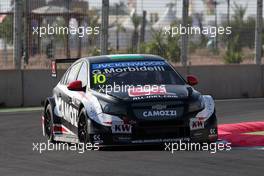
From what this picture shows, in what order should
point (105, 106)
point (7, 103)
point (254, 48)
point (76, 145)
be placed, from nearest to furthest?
point (105, 106), point (76, 145), point (7, 103), point (254, 48)

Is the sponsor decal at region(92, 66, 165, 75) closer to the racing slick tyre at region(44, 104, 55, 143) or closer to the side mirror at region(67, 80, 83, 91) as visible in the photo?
the side mirror at region(67, 80, 83, 91)

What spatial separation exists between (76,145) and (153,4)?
34.7 feet

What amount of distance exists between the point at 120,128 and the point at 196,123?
42.1 inches

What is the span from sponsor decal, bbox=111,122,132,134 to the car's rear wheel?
7.64 ft

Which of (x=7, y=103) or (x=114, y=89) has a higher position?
(x=114, y=89)

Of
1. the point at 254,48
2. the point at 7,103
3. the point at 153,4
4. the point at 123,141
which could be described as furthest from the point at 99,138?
the point at 254,48

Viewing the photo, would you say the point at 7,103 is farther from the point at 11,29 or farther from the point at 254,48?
the point at 254,48

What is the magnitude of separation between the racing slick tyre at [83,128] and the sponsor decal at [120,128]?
43 centimetres

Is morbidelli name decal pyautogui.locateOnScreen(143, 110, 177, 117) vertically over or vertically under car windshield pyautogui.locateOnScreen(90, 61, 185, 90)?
under

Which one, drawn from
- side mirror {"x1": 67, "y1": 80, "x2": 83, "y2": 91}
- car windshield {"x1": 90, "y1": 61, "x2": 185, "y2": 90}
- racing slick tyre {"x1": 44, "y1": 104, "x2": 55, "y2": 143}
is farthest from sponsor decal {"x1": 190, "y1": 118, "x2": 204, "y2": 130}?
racing slick tyre {"x1": 44, "y1": 104, "x2": 55, "y2": 143}

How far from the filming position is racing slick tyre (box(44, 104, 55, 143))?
13.3m

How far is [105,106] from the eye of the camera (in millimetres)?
11156

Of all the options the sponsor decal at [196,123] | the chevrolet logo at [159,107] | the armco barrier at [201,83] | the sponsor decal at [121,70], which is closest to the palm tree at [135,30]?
the armco barrier at [201,83]

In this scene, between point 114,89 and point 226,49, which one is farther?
point 226,49
